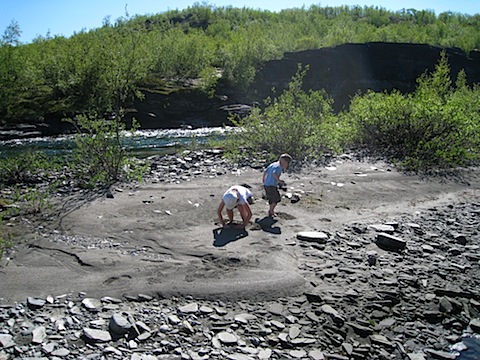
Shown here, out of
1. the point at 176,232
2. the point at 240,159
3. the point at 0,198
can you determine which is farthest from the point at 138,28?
the point at 176,232

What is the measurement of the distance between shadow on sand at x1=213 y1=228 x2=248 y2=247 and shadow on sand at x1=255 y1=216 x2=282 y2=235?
20.7 inches

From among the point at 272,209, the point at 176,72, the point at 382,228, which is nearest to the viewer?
the point at 382,228

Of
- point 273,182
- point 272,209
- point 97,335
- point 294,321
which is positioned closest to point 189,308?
point 97,335

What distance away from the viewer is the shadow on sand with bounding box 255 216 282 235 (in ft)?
29.6

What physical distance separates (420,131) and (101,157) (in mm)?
12229

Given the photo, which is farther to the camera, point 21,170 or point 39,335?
point 21,170

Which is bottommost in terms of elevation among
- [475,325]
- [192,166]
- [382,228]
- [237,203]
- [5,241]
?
[475,325]

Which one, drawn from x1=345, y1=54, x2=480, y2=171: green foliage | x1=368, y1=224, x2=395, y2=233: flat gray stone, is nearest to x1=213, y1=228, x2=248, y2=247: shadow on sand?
x1=368, y1=224, x2=395, y2=233: flat gray stone

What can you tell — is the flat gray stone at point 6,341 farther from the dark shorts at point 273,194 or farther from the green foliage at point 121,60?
the green foliage at point 121,60

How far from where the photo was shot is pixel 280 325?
5.82m

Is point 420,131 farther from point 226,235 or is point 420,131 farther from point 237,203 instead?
point 226,235

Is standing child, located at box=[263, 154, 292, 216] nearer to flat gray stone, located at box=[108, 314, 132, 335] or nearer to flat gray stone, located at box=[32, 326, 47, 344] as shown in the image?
flat gray stone, located at box=[108, 314, 132, 335]

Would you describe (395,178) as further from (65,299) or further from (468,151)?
(65,299)

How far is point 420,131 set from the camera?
1758 cm
